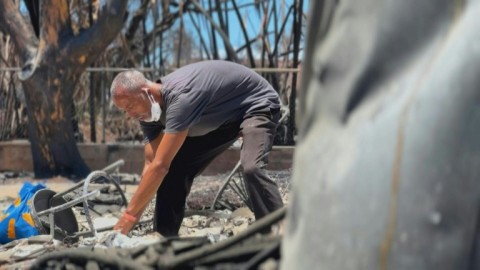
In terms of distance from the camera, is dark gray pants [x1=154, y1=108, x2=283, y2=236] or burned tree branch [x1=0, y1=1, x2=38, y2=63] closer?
dark gray pants [x1=154, y1=108, x2=283, y2=236]

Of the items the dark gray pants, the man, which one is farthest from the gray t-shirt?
the dark gray pants

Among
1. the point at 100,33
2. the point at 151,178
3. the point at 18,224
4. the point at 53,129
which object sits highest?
the point at 100,33

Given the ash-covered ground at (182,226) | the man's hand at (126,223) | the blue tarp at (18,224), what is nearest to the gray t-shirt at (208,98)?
the man's hand at (126,223)

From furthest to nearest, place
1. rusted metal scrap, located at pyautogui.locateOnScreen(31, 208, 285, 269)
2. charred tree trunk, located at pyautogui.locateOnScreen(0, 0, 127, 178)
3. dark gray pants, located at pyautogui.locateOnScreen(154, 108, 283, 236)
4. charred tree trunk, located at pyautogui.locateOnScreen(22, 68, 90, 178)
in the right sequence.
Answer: charred tree trunk, located at pyautogui.locateOnScreen(22, 68, 90, 178) → charred tree trunk, located at pyautogui.locateOnScreen(0, 0, 127, 178) → dark gray pants, located at pyautogui.locateOnScreen(154, 108, 283, 236) → rusted metal scrap, located at pyautogui.locateOnScreen(31, 208, 285, 269)

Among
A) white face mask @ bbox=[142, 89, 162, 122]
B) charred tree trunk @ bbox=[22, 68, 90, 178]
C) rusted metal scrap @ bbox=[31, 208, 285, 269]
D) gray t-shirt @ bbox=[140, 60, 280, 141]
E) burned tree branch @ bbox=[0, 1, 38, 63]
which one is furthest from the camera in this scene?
burned tree branch @ bbox=[0, 1, 38, 63]

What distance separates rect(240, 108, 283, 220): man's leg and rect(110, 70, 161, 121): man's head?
2.11 feet

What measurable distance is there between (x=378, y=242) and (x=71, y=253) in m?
0.94

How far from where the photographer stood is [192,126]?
484cm

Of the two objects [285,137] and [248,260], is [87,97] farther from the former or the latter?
[248,260]

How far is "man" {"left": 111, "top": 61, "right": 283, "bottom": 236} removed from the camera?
4.53 metres

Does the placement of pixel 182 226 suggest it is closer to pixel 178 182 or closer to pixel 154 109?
pixel 178 182

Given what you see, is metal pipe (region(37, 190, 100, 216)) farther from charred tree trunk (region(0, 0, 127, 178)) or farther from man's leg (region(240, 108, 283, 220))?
charred tree trunk (region(0, 0, 127, 178))

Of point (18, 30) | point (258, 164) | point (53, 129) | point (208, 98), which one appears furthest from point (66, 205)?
point (18, 30)

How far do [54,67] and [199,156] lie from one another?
284 inches
